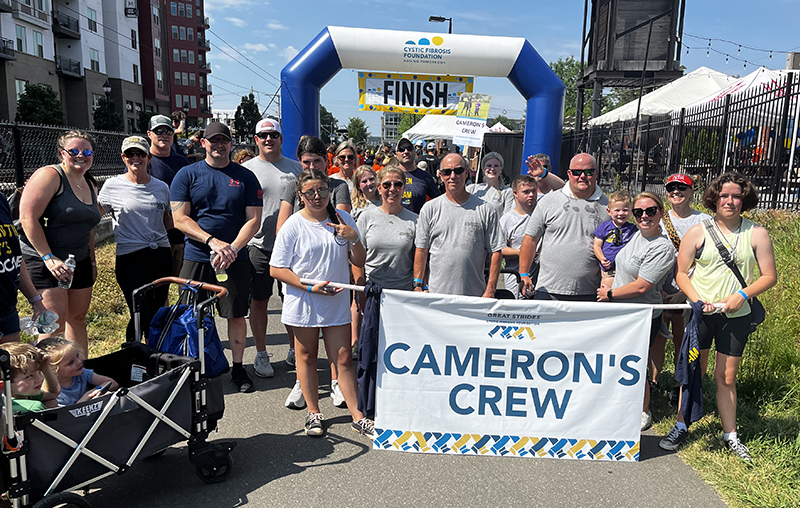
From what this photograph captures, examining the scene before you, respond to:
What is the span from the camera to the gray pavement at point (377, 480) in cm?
327

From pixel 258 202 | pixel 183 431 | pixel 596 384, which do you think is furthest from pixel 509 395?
pixel 258 202

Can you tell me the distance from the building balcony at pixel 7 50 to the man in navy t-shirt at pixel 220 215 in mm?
38930

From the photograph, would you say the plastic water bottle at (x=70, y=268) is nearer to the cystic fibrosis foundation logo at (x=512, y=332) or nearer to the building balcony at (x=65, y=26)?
the cystic fibrosis foundation logo at (x=512, y=332)

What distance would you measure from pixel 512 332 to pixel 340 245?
1.32m

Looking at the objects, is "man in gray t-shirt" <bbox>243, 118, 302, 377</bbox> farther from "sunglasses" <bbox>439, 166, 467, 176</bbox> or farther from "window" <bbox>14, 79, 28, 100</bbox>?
"window" <bbox>14, 79, 28, 100</bbox>

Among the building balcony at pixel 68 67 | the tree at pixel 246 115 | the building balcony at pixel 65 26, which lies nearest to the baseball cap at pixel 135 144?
the building balcony at pixel 68 67

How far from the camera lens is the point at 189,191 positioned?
4.66m

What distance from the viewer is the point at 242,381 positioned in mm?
4895

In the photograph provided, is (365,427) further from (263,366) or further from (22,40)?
(22,40)

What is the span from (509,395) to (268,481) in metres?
1.61

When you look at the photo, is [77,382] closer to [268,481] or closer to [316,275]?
[268,481]

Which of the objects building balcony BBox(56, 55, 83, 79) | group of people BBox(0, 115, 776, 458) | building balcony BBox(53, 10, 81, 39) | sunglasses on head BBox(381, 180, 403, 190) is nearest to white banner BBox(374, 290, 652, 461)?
group of people BBox(0, 115, 776, 458)

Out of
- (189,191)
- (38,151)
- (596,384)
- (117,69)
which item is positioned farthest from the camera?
(117,69)

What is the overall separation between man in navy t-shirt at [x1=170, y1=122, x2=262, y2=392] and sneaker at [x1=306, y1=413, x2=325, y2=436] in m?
0.99
